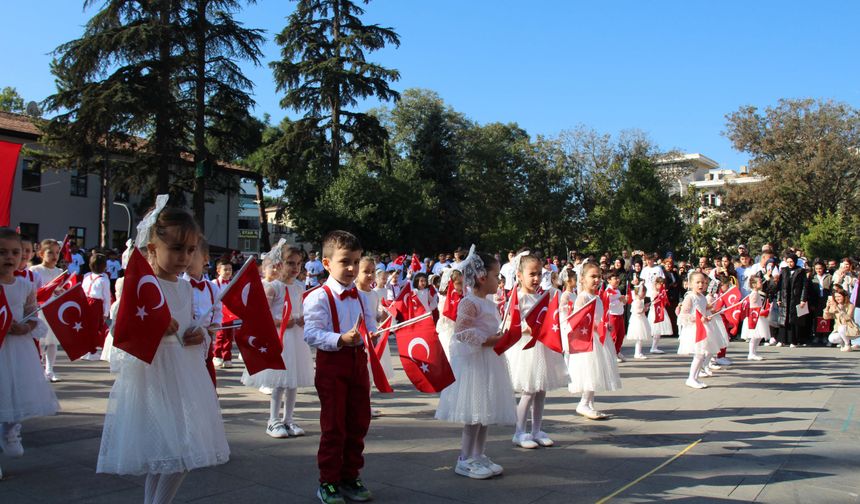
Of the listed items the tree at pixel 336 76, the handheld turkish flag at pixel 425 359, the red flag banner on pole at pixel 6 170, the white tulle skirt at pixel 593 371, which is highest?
the tree at pixel 336 76

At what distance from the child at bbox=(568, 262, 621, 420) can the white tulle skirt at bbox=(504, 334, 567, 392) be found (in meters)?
1.15

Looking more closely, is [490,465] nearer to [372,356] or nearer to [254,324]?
[372,356]

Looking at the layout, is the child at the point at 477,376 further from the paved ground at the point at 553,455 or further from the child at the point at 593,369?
the child at the point at 593,369

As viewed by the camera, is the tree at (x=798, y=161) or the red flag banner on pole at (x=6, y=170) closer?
the red flag banner on pole at (x=6, y=170)

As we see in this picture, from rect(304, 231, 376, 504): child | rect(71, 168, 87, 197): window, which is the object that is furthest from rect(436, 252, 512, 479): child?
rect(71, 168, 87, 197): window

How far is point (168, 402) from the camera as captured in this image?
3.70 m

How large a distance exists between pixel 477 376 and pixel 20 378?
3.90 metres

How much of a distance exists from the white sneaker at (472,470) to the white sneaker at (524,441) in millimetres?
1087

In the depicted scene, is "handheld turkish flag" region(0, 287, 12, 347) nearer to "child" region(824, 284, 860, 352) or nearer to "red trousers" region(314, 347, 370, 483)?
"red trousers" region(314, 347, 370, 483)

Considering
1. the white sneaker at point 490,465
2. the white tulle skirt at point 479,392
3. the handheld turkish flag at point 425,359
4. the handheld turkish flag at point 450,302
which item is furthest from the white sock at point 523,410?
the handheld turkish flag at point 450,302

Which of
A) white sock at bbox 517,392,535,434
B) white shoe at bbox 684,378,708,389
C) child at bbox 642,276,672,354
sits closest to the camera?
white sock at bbox 517,392,535,434

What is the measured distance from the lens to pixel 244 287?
4316mm

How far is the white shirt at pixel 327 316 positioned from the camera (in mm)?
4699

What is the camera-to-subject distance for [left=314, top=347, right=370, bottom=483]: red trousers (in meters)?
4.64
